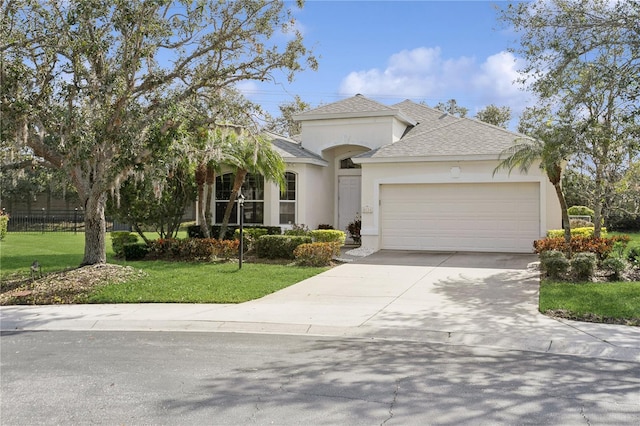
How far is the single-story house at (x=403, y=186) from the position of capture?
1756cm

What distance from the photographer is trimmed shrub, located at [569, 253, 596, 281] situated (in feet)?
38.5

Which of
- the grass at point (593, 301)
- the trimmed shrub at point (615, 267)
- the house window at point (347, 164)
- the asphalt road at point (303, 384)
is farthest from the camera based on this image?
the house window at point (347, 164)

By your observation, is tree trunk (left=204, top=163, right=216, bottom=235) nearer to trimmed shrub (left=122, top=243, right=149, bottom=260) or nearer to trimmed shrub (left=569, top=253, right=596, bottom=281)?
trimmed shrub (left=122, top=243, right=149, bottom=260)

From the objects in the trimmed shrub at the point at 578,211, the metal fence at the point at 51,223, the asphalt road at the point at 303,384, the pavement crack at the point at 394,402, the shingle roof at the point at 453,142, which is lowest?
the asphalt road at the point at 303,384

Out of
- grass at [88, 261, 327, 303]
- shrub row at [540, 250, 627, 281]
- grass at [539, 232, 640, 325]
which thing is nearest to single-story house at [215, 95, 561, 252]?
shrub row at [540, 250, 627, 281]

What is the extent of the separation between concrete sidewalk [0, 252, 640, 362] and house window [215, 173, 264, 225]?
26.1ft

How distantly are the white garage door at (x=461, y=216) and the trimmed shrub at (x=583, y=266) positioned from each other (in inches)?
213

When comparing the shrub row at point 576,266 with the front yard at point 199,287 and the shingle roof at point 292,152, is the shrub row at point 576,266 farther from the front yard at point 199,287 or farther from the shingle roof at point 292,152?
the shingle roof at point 292,152

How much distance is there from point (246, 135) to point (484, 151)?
7.71 m

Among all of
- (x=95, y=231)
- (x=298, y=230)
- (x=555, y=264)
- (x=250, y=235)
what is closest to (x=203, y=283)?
(x=95, y=231)

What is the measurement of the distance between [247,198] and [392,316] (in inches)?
492

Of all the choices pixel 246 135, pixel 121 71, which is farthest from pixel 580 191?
pixel 121 71

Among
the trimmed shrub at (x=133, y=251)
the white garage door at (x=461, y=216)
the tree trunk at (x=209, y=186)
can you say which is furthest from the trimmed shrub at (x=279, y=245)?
the white garage door at (x=461, y=216)

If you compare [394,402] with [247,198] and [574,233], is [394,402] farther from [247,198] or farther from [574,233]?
[247,198]
